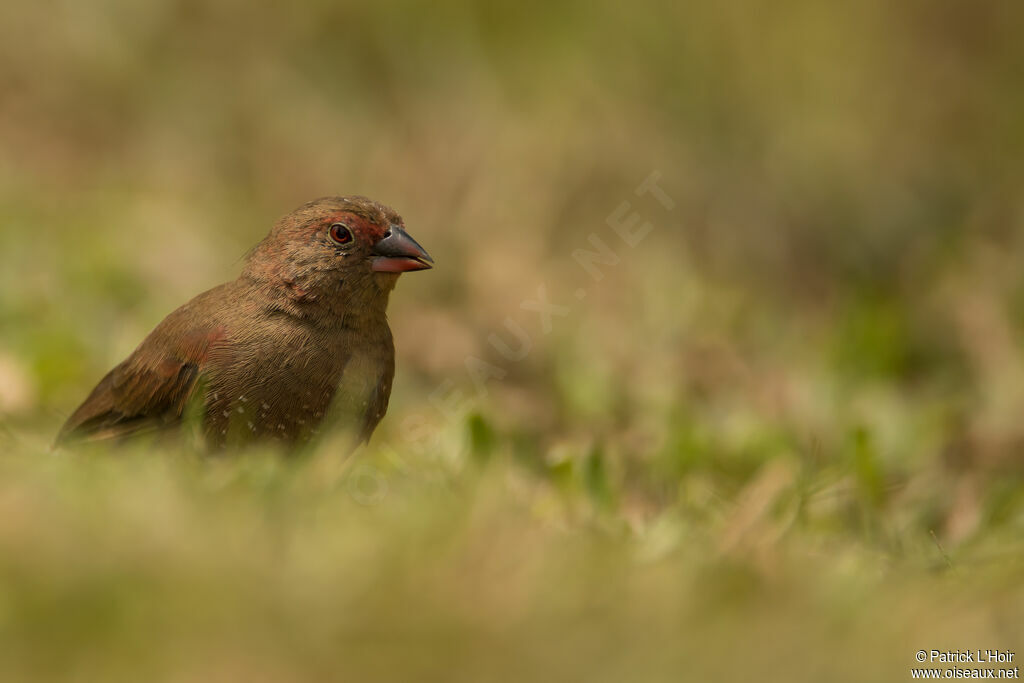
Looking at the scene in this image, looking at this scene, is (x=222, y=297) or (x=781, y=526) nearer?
(x=781, y=526)

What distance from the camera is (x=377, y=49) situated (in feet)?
25.4

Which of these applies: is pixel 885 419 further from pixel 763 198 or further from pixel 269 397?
pixel 269 397

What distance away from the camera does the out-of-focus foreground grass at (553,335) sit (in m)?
2.75

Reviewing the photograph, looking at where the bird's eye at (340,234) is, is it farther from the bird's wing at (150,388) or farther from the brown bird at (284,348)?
the bird's wing at (150,388)

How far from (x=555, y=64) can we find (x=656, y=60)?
21.7 inches

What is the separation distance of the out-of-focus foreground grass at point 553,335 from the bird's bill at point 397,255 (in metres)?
0.56

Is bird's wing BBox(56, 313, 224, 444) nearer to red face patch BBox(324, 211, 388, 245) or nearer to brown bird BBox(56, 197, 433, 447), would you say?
brown bird BBox(56, 197, 433, 447)

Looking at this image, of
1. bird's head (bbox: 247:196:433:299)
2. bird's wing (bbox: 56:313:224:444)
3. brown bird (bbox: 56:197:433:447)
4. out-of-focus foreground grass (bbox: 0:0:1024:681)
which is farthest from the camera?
bird's head (bbox: 247:196:433:299)

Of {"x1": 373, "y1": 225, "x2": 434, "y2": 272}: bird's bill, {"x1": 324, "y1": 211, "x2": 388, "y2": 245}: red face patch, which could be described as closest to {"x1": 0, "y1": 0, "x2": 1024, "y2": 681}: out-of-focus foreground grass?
{"x1": 373, "y1": 225, "x2": 434, "y2": 272}: bird's bill

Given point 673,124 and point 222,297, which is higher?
point 673,124

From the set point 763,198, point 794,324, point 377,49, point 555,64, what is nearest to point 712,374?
point 794,324

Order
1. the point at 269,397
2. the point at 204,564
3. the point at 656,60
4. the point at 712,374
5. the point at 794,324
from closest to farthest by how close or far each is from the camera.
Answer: the point at 204,564
the point at 269,397
the point at 712,374
the point at 794,324
the point at 656,60

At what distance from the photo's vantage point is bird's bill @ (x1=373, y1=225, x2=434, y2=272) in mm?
4262

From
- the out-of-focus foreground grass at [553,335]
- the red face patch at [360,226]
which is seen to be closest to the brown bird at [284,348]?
the red face patch at [360,226]
